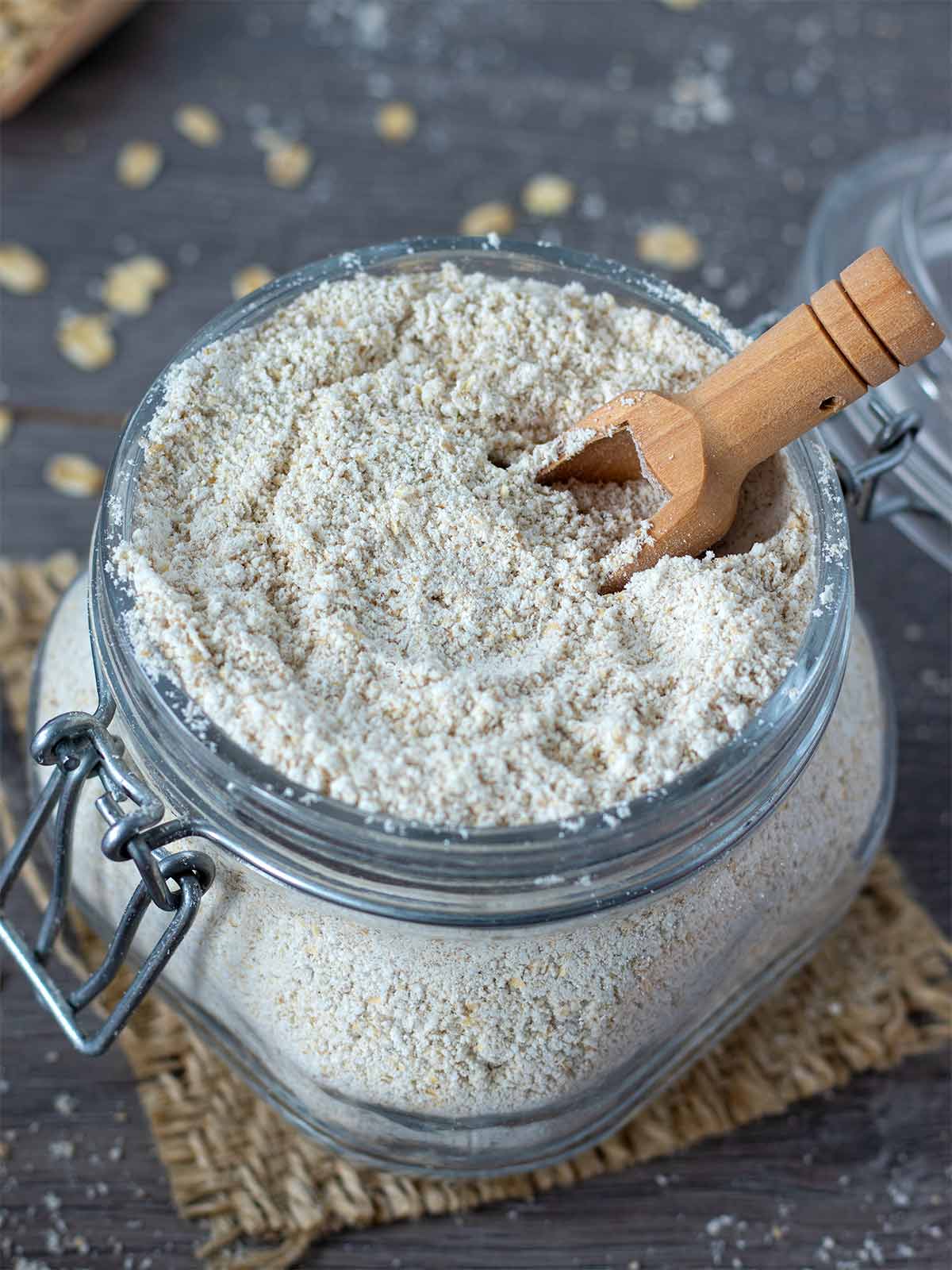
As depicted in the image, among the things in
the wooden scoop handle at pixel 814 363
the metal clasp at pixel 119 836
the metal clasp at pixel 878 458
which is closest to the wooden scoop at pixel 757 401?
the wooden scoop handle at pixel 814 363

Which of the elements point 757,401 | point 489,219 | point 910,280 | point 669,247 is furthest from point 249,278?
point 757,401

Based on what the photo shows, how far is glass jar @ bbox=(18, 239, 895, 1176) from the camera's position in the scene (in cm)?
53

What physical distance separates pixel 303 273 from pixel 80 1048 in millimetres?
366

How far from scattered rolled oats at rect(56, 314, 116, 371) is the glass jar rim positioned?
0.42 metres

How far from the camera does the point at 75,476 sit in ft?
3.19

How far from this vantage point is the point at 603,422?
1.95 feet

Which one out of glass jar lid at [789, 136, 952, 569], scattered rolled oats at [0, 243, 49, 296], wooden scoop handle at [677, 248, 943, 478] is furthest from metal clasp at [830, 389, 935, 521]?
scattered rolled oats at [0, 243, 49, 296]

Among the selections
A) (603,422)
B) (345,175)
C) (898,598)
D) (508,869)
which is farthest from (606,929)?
(345,175)

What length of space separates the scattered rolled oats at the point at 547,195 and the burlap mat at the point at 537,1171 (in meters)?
0.53

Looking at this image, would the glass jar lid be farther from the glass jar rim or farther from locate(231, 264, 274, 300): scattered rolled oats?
locate(231, 264, 274, 300): scattered rolled oats

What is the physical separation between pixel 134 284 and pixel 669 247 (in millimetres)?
415

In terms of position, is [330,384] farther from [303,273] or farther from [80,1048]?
[80,1048]

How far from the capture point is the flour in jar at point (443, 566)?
0.53 metres

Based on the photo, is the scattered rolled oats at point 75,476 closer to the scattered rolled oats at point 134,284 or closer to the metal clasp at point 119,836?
the scattered rolled oats at point 134,284
